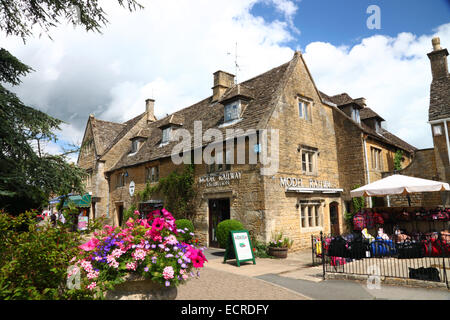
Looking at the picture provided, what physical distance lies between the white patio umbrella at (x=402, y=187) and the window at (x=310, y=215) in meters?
3.37

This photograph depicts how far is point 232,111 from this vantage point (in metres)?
17.1

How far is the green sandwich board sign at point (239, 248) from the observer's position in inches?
446

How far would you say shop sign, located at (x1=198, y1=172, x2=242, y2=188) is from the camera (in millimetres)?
15303

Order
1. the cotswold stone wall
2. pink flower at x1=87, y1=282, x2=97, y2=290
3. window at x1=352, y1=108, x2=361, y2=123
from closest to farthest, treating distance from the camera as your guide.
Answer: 1. pink flower at x1=87, y1=282, x2=97, y2=290
2. the cotswold stone wall
3. window at x1=352, y1=108, x2=361, y2=123

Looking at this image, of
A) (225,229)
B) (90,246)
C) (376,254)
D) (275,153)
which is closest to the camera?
(90,246)

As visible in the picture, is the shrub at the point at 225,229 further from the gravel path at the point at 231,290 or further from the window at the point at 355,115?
the window at the point at 355,115

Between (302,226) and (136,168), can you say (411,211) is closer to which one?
(302,226)

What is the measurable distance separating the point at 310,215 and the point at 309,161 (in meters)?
3.09

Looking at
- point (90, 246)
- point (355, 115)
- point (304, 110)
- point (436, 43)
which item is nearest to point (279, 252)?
point (304, 110)

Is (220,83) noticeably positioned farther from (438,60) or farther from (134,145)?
(438,60)

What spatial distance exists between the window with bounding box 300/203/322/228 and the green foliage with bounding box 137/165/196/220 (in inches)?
242

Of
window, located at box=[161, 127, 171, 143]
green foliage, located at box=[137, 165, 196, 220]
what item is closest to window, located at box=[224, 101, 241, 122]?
green foliage, located at box=[137, 165, 196, 220]

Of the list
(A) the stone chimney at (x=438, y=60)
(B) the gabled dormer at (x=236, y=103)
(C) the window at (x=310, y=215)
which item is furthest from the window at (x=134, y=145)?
(A) the stone chimney at (x=438, y=60)

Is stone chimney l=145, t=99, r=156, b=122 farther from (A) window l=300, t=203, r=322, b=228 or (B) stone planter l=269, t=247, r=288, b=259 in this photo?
(B) stone planter l=269, t=247, r=288, b=259
